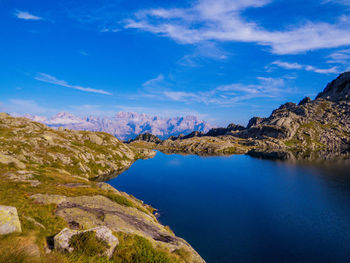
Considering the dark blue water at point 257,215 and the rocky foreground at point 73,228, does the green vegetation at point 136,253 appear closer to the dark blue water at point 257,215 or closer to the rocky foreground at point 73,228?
the rocky foreground at point 73,228

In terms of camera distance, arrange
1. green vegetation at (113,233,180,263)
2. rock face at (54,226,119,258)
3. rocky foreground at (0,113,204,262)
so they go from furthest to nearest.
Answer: green vegetation at (113,233,180,263) → rock face at (54,226,119,258) → rocky foreground at (0,113,204,262)

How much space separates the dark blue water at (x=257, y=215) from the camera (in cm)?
3594

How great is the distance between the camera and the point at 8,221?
529 inches

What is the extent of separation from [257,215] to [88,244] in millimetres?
49331

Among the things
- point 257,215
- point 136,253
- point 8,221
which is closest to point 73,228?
point 8,221

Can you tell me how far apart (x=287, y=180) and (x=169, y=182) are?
186 feet

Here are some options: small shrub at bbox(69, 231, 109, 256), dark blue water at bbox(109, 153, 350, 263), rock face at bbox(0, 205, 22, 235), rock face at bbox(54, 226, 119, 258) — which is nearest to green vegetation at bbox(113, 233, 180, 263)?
rock face at bbox(54, 226, 119, 258)

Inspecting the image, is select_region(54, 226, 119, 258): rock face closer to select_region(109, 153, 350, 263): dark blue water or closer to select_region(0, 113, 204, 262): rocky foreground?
select_region(0, 113, 204, 262): rocky foreground

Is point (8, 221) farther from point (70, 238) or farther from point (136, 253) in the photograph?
point (136, 253)

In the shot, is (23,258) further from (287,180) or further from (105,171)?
(287,180)

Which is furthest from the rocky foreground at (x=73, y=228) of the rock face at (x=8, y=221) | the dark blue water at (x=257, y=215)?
the dark blue water at (x=257, y=215)

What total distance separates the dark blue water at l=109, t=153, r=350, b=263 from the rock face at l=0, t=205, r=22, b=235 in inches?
1217

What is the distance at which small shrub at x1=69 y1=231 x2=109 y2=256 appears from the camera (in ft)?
43.5

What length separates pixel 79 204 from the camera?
2689cm
